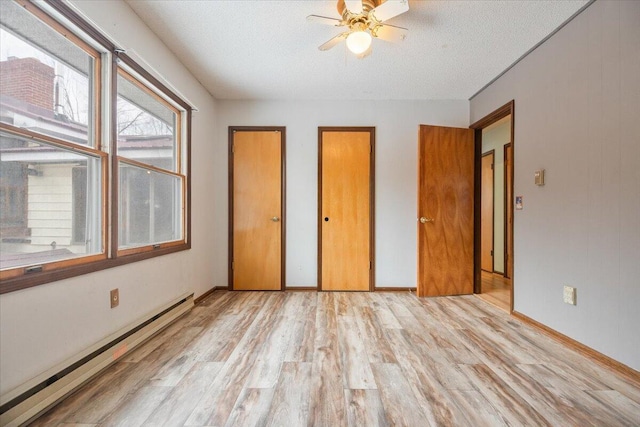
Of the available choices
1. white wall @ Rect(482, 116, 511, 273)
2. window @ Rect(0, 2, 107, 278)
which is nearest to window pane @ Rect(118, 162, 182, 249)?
window @ Rect(0, 2, 107, 278)

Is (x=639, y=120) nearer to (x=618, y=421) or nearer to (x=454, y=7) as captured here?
(x=454, y=7)

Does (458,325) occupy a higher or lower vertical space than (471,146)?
lower

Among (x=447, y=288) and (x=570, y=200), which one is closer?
(x=570, y=200)

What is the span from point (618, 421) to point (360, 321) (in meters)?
1.65

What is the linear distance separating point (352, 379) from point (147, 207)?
2.07 metres

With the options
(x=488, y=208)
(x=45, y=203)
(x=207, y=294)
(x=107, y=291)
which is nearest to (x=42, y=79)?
(x=45, y=203)

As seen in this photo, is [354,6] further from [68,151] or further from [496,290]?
[496,290]

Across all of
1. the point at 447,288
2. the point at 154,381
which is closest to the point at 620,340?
the point at 447,288

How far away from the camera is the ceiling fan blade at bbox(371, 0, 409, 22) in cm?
176

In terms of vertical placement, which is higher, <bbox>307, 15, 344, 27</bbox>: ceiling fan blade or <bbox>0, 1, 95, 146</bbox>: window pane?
<bbox>307, 15, 344, 27</bbox>: ceiling fan blade

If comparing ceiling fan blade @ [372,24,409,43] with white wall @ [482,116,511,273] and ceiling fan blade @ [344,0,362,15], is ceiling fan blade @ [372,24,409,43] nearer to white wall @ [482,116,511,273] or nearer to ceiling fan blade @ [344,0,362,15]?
ceiling fan blade @ [344,0,362,15]

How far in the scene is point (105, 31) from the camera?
1.78 metres

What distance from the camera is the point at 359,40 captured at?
6.57ft

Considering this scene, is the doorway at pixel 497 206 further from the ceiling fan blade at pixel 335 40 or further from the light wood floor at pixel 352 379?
the ceiling fan blade at pixel 335 40
